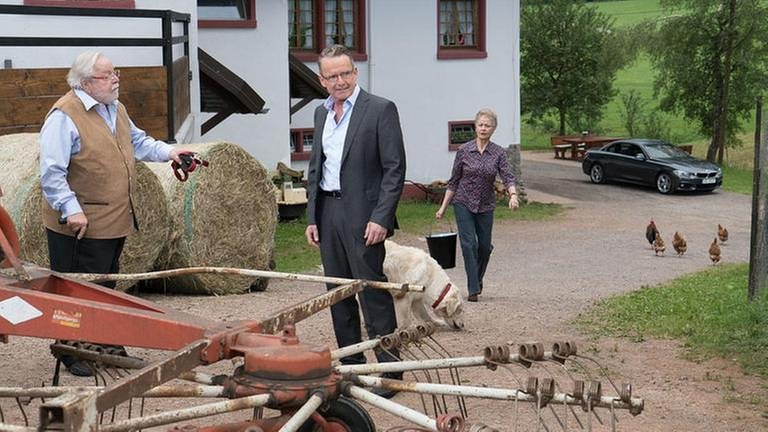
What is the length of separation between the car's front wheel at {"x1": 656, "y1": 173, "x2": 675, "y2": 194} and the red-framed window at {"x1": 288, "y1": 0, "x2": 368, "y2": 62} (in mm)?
9478

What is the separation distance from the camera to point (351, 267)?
744 centimetres

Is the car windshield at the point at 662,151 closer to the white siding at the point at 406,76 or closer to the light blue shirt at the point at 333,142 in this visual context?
the white siding at the point at 406,76

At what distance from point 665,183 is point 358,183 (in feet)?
85.4

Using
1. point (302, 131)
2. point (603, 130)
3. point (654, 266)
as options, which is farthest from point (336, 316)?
point (603, 130)

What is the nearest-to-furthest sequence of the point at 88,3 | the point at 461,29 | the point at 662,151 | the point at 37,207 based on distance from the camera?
the point at 37,207 < the point at 88,3 < the point at 461,29 < the point at 662,151

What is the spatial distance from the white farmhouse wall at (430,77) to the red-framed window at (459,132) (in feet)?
0.36

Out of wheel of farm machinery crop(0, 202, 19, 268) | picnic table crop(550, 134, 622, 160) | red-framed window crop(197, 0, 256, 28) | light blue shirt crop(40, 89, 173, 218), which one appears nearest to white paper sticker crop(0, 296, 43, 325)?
wheel of farm machinery crop(0, 202, 19, 268)

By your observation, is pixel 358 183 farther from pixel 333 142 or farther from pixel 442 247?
pixel 442 247

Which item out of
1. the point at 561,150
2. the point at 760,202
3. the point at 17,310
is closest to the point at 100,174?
the point at 17,310

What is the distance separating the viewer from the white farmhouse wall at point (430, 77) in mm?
26531

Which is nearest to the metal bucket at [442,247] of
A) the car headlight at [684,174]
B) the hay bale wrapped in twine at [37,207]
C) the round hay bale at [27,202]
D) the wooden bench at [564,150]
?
the hay bale wrapped in twine at [37,207]

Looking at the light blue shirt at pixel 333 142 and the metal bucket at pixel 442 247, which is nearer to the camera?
the light blue shirt at pixel 333 142

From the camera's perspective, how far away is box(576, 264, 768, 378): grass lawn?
910cm

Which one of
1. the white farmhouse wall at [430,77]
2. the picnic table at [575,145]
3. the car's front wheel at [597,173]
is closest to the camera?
the white farmhouse wall at [430,77]
